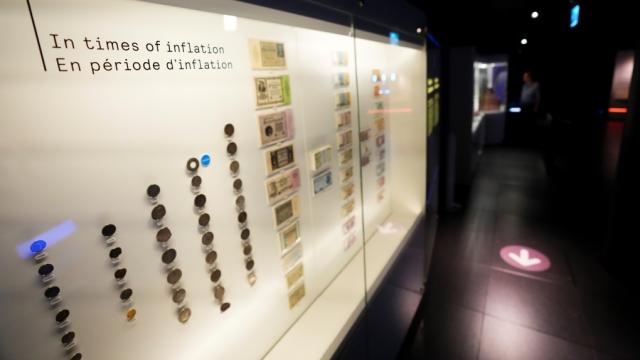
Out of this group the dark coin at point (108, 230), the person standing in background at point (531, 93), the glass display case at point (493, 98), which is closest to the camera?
the dark coin at point (108, 230)

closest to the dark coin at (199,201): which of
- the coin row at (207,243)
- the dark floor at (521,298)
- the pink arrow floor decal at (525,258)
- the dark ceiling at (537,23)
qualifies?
the coin row at (207,243)

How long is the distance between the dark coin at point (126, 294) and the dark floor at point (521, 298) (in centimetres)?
229

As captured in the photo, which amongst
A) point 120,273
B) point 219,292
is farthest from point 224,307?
point 120,273

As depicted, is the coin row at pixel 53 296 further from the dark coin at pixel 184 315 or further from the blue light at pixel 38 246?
the dark coin at pixel 184 315

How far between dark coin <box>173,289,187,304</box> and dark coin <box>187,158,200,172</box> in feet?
1.17

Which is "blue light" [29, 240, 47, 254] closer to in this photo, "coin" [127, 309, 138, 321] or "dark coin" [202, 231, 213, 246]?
"coin" [127, 309, 138, 321]

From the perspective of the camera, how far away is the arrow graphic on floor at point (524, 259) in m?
3.72

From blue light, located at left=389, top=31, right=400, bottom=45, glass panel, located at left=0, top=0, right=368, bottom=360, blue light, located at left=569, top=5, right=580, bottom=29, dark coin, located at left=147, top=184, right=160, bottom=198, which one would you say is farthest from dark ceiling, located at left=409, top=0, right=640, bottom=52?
dark coin, located at left=147, top=184, right=160, bottom=198

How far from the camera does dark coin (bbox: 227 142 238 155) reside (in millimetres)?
1138

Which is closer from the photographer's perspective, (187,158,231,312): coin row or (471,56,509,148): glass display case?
(187,158,231,312): coin row

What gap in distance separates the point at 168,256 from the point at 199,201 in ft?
0.58

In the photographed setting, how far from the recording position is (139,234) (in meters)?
0.90

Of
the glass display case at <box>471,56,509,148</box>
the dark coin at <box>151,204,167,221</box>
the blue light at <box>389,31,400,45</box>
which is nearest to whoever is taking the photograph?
the dark coin at <box>151,204,167,221</box>

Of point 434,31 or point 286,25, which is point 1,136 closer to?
point 286,25
